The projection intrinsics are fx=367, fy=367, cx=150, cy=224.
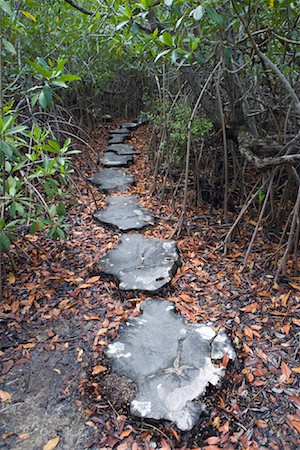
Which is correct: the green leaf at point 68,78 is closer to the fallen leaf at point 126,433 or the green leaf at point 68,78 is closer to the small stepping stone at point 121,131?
the fallen leaf at point 126,433

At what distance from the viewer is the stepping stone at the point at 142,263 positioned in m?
2.16

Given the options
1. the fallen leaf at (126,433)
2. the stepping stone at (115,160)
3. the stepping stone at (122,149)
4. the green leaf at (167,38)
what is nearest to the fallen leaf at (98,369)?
the fallen leaf at (126,433)

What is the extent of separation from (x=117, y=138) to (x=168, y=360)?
486cm

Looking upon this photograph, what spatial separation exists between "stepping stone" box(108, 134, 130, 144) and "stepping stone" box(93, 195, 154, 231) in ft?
8.27

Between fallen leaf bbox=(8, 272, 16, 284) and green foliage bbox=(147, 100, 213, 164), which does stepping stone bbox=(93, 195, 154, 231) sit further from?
fallen leaf bbox=(8, 272, 16, 284)

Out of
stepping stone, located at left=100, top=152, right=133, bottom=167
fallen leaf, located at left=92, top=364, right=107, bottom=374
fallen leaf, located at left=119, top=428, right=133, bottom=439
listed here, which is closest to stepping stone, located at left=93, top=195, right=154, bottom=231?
stepping stone, located at left=100, top=152, right=133, bottom=167

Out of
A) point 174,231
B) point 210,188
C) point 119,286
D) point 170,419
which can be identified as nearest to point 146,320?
point 119,286

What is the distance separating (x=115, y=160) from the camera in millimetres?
4836

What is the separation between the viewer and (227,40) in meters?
2.44

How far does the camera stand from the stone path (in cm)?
141

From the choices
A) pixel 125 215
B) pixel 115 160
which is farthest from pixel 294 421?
pixel 115 160

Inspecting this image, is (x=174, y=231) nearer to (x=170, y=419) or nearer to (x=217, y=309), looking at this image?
(x=217, y=309)

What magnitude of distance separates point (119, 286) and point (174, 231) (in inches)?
32.5

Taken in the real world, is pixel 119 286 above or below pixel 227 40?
below
